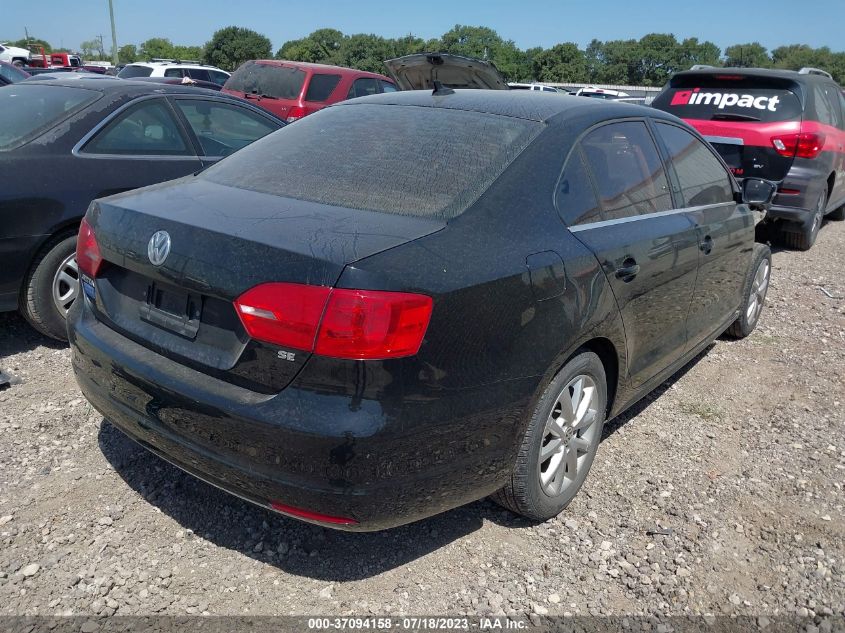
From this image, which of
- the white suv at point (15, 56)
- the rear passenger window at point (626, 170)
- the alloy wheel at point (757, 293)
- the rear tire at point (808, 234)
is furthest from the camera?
the white suv at point (15, 56)

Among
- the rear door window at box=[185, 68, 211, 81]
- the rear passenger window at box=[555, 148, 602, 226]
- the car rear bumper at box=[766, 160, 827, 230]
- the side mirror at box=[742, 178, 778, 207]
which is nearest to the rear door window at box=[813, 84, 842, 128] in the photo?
the car rear bumper at box=[766, 160, 827, 230]

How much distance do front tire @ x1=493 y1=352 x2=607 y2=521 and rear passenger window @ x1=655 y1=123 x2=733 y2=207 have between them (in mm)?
1331

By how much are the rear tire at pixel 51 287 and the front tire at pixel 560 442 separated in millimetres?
2923

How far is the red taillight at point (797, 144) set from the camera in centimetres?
725

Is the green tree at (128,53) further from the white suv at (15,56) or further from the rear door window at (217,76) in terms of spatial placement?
the rear door window at (217,76)

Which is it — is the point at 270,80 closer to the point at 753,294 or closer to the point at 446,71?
the point at 446,71

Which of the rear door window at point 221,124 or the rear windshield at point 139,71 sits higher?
the rear door window at point 221,124

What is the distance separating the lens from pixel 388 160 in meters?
2.95

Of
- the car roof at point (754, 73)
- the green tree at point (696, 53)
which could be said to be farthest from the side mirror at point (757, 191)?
the green tree at point (696, 53)

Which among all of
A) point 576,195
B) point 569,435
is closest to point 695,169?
point 576,195

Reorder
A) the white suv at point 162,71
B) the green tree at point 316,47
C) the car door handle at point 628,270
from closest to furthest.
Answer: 1. the car door handle at point 628,270
2. the white suv at point 162,71
3. the green tree at point 316,47

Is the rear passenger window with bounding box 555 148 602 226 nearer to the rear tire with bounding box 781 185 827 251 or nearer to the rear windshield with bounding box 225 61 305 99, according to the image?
the rear tire with bounding box 781 185 827 251

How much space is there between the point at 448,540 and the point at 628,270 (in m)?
1.34

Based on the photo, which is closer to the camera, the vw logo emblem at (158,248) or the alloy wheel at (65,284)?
the vw logo emblem at (158,248)
